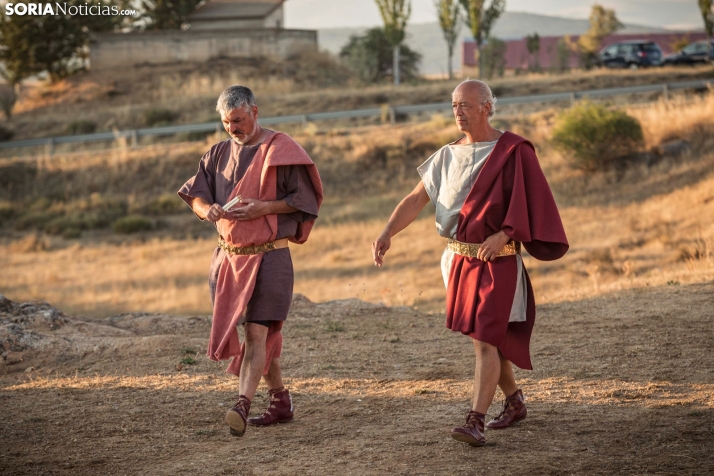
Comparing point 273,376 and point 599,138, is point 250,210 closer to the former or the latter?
point 273,376

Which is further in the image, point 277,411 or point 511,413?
point 277,411

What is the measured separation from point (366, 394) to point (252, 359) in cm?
139

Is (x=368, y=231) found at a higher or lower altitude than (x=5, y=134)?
lower

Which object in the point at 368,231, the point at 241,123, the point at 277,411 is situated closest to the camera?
the point at 241,123

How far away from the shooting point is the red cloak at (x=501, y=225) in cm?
517

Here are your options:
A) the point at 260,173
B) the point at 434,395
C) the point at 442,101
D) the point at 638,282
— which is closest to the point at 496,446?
the point at 434,395

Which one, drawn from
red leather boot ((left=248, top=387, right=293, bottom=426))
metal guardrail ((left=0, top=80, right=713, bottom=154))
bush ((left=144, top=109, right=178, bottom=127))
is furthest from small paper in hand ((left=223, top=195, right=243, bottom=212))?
bush ((left=144, top=109, right=178, bottom=127))

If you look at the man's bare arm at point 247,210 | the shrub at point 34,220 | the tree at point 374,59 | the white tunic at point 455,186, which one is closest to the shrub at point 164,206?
the shrub at point 34,220

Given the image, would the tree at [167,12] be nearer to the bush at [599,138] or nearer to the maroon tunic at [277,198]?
the bush at [599,138]

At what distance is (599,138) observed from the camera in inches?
906

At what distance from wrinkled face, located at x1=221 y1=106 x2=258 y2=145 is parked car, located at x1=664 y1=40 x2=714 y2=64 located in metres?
36.8

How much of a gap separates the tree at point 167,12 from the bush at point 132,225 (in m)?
30.1

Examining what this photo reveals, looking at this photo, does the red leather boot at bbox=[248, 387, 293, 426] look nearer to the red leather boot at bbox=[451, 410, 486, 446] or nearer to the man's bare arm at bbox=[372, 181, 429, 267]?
the man's bare arm at bbox=[372, 181, 429, 267]

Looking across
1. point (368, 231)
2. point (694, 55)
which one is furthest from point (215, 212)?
point (694, 55)
